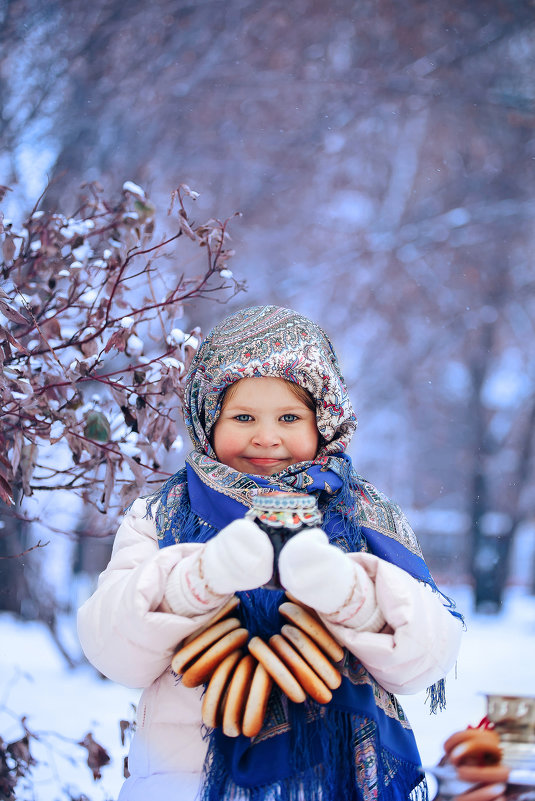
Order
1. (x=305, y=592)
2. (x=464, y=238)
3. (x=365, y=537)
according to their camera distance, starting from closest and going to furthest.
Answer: (x=305, y=592)
(x=365, y=537)
(x=464, y=238)

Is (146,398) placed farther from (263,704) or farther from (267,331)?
(263,704)

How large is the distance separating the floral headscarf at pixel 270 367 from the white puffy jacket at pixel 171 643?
27 centimetres

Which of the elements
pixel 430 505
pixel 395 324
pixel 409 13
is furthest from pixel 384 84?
pixel 430 505

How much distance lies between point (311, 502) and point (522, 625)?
2160 mm

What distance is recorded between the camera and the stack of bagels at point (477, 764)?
31.0 inches

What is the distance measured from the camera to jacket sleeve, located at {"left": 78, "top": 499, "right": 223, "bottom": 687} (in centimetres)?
91

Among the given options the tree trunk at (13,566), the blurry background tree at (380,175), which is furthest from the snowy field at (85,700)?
the blurry background tree at (380,175)

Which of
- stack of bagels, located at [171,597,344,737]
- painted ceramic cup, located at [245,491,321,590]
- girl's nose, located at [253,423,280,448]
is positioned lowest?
stack of bagels, located at [171,597,344,737]

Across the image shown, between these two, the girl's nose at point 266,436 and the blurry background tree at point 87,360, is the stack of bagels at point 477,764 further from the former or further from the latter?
the blurry background tree at point 87,360

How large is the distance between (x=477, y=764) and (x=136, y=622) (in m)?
0.44

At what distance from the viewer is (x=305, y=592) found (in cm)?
84

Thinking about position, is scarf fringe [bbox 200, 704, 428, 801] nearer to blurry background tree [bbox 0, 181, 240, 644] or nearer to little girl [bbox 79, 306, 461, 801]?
little girl [bbox 79, 306, 461, 801]

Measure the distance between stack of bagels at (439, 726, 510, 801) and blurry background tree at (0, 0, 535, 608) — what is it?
1.77 m

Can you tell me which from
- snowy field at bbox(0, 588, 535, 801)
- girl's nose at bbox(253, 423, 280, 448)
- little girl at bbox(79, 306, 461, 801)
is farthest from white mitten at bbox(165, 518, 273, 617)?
snowy field at bbox(0, 588, 535, 801)
